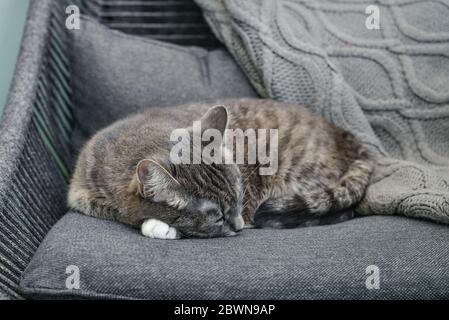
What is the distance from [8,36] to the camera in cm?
189

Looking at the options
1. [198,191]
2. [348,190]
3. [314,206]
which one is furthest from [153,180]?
[348,190]

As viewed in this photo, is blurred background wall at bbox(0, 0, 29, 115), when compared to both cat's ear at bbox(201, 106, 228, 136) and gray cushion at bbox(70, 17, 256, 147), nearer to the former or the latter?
gray cushion at bbox(70, 17, 256, 147)

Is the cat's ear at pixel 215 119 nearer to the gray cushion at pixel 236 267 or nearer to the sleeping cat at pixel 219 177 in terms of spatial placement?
the sleeping cat at pixel 219 177

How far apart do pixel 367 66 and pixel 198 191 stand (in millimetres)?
838

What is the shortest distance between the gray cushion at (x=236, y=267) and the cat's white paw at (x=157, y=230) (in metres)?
0.03

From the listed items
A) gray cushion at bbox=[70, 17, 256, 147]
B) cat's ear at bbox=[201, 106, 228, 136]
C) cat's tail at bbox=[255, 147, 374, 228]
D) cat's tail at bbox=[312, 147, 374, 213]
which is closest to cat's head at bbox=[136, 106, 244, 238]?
cat's ear at bbox=[201, 106, 228, 136]

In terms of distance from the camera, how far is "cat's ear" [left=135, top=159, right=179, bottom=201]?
4.08ft

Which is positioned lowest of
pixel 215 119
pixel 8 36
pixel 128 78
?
pixel 215 119

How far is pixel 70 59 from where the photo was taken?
6.22 ft

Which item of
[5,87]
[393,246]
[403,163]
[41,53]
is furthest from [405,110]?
[5,87]

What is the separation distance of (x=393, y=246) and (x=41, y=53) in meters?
1.22

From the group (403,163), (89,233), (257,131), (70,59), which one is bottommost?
(89,233)

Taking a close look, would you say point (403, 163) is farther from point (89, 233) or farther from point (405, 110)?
point (89, 233)

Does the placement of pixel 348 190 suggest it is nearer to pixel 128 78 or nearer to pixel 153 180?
pixel 153 180
